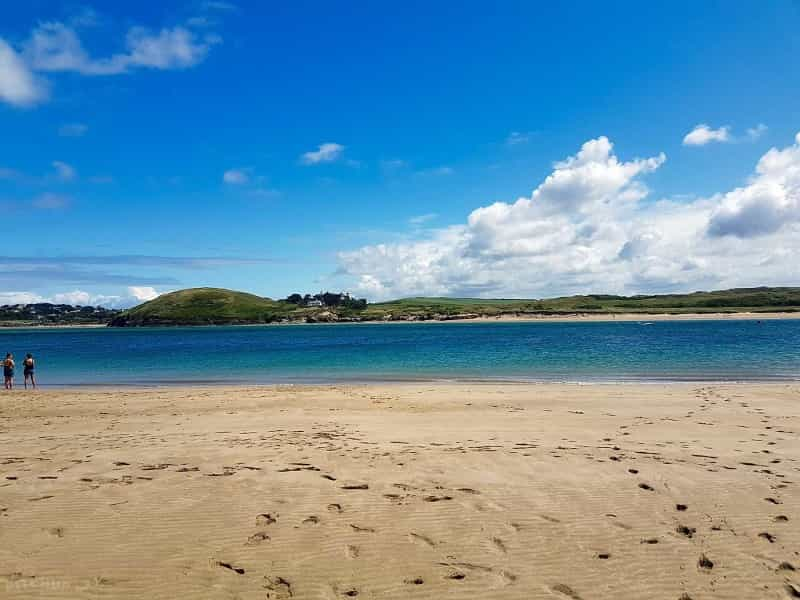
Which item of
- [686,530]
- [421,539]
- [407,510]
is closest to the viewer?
[421,539]

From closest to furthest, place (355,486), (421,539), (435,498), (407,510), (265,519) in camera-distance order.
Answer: (421,539)
(265,519)
(407,510)
(435,498)
(355,486)

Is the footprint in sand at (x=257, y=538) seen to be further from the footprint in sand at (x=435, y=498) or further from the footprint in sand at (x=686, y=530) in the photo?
the footprint in sand at (x=686, y=530)

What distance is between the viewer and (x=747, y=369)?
35.8m

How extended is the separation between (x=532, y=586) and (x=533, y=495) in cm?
303

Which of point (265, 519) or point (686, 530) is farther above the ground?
point (265, 519)

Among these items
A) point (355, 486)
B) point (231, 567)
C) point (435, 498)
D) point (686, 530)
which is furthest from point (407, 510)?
point (686, 530)

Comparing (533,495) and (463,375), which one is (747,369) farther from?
(533,495)

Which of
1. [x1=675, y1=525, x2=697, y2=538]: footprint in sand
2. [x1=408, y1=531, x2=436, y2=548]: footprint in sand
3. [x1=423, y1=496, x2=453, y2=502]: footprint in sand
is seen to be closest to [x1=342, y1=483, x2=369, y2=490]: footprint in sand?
[x1=423, y1=496, x2=453, y2=502]: footprint in sand

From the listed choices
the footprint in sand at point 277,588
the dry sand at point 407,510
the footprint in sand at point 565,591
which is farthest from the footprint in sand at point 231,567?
the footprint in sand at point 565,591

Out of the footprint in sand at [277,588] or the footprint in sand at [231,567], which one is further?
the footprint in sand at [231,567]

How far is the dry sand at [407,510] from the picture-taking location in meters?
6.29

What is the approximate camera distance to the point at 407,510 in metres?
8.39

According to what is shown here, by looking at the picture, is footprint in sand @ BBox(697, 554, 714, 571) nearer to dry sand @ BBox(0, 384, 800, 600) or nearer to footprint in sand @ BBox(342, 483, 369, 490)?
dry sand @ BBox(0, 384, 800, 600)

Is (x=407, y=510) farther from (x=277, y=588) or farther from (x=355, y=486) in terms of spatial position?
(x=277, y=588)
